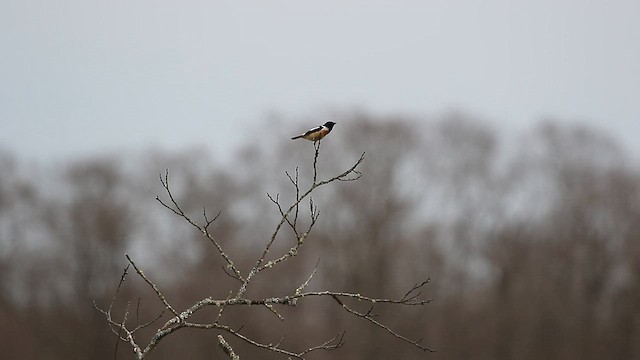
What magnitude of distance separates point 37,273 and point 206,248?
18.0 feet

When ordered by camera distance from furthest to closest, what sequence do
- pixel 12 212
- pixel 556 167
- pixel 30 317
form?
pixel 556 167, pixel 12 212, pixel 30 317

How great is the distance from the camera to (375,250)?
1214 inches

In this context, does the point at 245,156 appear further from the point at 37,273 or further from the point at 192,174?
the point at 37,273

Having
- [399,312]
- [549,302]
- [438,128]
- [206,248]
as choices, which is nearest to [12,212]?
[206,248]

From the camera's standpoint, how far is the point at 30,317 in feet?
88.8

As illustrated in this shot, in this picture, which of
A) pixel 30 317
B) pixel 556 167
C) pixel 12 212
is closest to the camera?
pixel 30 317

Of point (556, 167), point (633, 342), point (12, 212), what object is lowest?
point (633, 342)

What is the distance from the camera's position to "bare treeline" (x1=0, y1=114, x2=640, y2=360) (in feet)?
91.7

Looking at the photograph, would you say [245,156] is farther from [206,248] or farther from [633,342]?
[633,342]

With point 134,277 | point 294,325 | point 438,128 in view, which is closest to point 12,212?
point 134,277

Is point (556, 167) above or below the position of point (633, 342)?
above

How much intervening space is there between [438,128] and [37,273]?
15.3 meters

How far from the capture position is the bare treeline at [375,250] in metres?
28.0

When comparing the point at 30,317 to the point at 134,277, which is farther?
the point at 134,277
